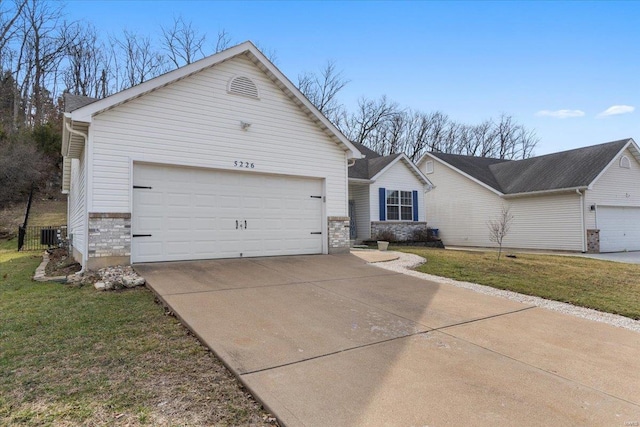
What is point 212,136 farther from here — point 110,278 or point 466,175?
point 466,175

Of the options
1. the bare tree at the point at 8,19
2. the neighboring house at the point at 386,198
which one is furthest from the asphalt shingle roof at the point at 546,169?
the bare tree at the point at 8,19

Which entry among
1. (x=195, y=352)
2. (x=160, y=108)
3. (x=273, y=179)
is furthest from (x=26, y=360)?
(x=273, y=179)

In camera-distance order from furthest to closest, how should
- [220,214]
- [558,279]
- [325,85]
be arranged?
1. [325,85]
2. [220,214]
3. [558,279]

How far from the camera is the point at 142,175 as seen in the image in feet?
26.2

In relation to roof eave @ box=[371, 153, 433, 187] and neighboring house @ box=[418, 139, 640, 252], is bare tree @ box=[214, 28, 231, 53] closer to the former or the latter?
roof eave @ box=[371, 153, 433, 187]

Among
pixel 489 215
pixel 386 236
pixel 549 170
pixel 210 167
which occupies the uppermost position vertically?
pixel 549 170

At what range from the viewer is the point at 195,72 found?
27.9ft

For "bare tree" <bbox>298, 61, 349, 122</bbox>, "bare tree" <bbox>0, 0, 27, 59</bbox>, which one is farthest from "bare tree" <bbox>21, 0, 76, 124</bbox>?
"bare tree" <bbox>298, 61, 349, 122</bbox>

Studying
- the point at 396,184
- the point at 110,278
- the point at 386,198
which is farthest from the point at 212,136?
the point at 396,184

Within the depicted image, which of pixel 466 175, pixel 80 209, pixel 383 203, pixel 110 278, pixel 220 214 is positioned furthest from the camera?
pixel 466 175

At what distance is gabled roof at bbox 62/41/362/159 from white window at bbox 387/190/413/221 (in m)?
7.83

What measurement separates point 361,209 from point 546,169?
10.3 metres

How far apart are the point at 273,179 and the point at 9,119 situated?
28076 millimetres

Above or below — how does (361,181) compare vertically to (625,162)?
below
